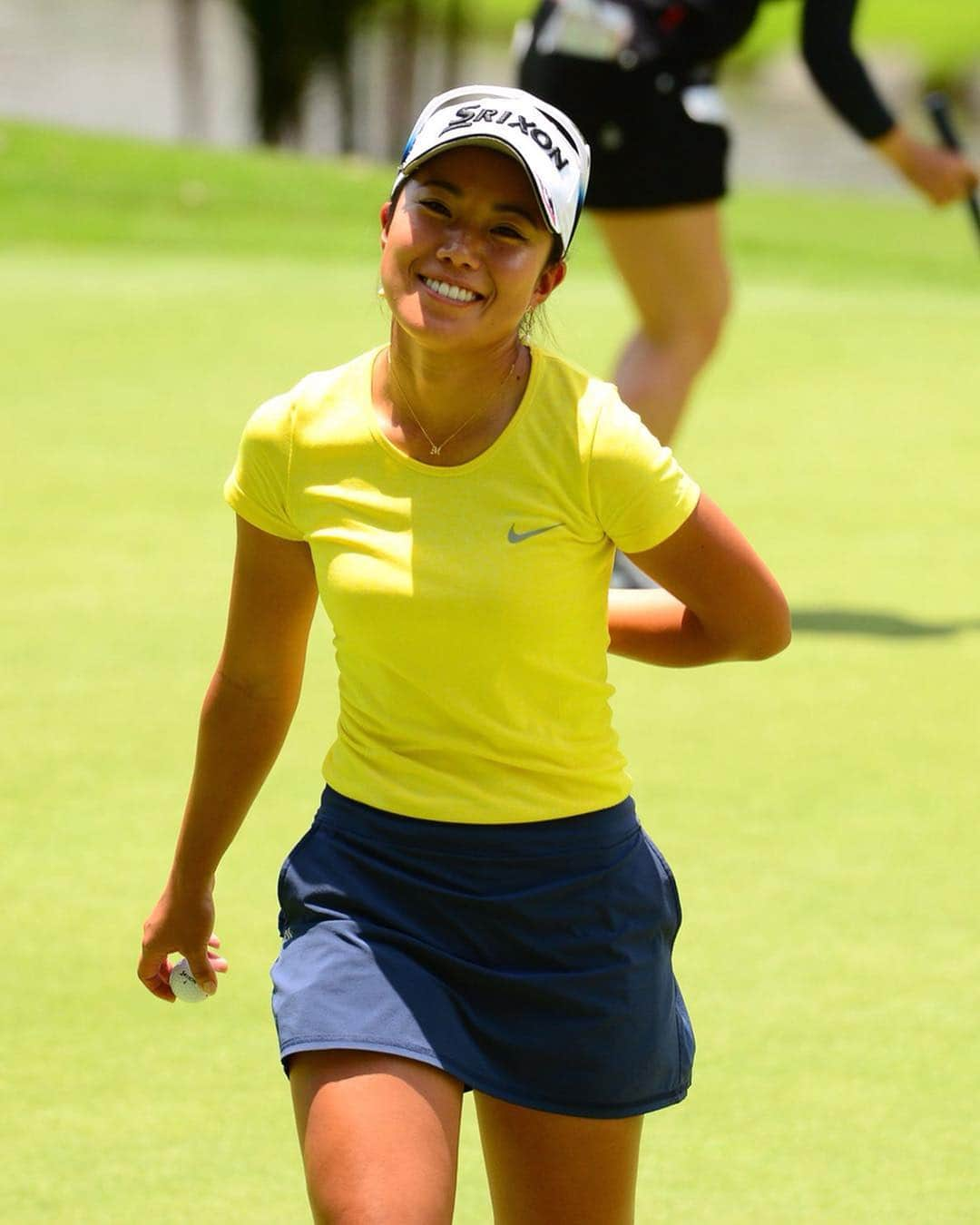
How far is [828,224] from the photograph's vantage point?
1602 cm

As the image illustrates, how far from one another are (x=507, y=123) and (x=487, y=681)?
0.58m

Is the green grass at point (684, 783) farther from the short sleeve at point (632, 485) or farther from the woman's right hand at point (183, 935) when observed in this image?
the short sleeve at point (632, 485)

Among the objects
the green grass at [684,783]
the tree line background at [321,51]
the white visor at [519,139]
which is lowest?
the tree line background at [321,51]

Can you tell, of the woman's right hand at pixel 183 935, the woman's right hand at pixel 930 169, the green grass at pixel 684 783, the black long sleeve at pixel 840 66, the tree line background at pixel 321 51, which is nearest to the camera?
the woman's right hand at pixel 183 935

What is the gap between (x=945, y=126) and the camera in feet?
20.0

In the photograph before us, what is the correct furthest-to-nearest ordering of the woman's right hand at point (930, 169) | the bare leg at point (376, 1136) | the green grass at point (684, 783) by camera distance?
the woman's right hand at point (930, 169) → the green grass at point (684, 783) → the bare leg at point (376, 1136)

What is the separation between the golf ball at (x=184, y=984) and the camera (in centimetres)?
280

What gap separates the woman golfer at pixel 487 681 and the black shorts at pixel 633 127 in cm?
320

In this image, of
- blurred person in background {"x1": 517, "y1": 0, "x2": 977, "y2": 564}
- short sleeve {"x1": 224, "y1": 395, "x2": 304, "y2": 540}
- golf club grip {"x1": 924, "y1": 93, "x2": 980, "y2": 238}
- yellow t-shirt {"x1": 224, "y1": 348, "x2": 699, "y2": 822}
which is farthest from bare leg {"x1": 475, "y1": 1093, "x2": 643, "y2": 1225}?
golf club grip {"x1": 924, "y1": 93, "x2": 980, "y2": 238}

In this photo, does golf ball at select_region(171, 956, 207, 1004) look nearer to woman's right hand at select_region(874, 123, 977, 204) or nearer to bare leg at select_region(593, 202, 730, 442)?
bare leg at select_region(593, 202, 730, 442)

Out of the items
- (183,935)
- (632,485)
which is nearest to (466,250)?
(632,485)

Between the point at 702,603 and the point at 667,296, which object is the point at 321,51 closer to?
the point at 667,296

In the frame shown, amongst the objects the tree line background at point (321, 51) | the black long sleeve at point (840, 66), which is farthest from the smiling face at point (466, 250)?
the tree line background at point (321, 51)

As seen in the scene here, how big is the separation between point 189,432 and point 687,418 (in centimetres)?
177
